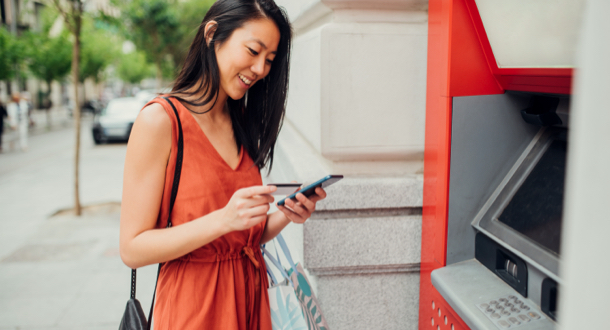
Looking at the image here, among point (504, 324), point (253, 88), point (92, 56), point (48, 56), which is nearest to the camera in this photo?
point (504, 324)

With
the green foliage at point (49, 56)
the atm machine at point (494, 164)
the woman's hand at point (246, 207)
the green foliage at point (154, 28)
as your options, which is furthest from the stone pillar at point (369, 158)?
the green foliage at point (154, 28)

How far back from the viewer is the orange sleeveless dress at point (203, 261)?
131cm

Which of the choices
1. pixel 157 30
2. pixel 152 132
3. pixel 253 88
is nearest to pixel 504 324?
pixel 152 132

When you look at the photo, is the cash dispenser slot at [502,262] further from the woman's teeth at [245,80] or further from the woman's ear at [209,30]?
the woman's ear at [209,30]

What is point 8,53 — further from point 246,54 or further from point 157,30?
point 246,54

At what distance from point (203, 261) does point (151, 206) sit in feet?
0.83

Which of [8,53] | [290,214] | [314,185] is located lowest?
[290,214]

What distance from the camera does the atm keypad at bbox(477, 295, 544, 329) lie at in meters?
1.05

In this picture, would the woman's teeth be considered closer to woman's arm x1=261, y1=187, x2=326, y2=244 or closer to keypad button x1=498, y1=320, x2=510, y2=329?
woman's arm x1=261, y1=187, x2=326, y2=244

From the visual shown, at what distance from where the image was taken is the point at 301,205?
4.28 ft

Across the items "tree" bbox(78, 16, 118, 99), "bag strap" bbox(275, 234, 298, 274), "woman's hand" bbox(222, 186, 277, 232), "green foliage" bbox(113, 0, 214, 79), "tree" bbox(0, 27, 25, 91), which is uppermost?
"green foliage" bbox(113, 0, 214, 79)

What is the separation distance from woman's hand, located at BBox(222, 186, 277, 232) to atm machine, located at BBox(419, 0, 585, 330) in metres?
0.57

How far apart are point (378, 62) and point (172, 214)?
3.00 feet

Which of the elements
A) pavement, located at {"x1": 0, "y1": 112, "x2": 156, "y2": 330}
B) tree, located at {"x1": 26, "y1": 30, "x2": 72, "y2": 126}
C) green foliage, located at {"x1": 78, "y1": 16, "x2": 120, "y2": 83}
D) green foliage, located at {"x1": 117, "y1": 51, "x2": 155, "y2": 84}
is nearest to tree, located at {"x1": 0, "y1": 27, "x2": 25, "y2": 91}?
tree, located at {"x1": 26, "y1": 30, "x2": 72, "y2": 126}
